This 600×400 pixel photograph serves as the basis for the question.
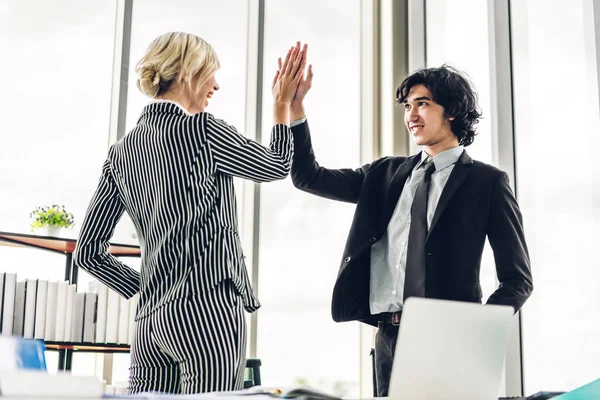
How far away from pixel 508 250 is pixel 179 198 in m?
0.97

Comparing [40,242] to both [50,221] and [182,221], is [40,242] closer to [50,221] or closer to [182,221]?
[50,221]

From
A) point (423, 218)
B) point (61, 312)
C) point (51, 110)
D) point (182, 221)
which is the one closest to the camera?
point (182, 221)

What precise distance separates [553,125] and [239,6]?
2.08 metres

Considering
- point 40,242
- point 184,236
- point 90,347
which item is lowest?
point 90,347

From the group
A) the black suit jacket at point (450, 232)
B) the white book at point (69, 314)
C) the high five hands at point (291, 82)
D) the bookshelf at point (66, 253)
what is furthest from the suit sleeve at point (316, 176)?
the white book at point (69, 314)

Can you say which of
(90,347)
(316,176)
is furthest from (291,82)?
(90,347)

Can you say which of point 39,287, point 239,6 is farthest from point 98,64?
point 39,287

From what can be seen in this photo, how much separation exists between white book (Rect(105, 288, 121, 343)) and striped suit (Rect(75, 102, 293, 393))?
1.35 m

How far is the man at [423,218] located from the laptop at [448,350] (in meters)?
0.78

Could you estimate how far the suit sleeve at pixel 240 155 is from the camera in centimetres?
168

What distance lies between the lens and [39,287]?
2.98 m

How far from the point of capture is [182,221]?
162 cm

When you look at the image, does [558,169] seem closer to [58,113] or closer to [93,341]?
[93,341]

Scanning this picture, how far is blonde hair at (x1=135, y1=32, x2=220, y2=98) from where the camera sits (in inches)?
69.7
